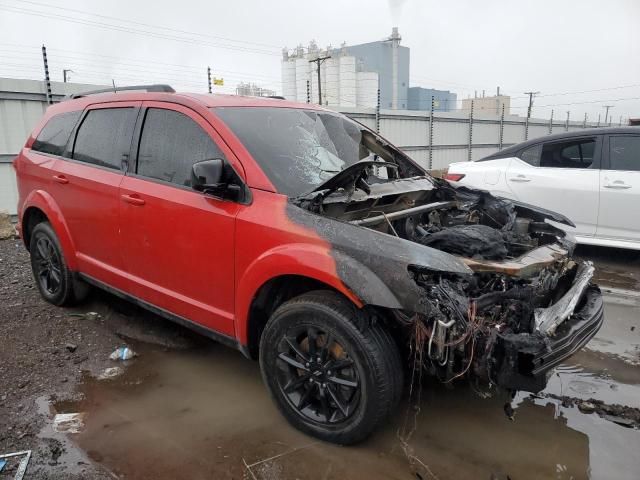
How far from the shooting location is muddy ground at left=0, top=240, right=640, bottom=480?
2.53 meters

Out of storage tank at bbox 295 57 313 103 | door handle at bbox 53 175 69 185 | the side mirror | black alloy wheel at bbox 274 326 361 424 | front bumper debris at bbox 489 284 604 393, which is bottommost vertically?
black alloy wheel at bbox 274 326 361 424

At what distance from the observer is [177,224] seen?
10.3 ft

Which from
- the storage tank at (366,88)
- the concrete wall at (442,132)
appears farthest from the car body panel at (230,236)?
the storage tank at (366,88)

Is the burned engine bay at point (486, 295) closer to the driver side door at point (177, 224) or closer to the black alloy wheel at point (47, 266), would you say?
the driver side door at point (177, 224)

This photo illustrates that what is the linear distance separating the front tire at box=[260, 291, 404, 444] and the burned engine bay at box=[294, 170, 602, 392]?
0.19 meters

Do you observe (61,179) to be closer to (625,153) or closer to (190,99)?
(190,99)

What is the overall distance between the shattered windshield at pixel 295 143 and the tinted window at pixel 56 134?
1.81 meters

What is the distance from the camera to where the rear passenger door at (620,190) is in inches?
217

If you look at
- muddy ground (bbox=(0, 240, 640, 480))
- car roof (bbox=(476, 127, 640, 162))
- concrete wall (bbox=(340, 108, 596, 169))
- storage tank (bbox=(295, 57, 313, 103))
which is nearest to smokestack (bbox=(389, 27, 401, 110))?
storage tank (bbox=(295, 57, 313, 103))

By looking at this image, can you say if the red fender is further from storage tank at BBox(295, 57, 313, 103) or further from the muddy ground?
storage tank at BBox(295, 57, 313, 103)

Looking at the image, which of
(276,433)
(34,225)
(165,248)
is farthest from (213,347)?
(34,225)

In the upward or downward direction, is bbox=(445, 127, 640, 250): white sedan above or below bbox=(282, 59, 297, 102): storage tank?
below

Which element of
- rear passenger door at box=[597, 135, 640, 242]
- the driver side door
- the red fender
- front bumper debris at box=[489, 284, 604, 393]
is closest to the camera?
front bumper debris at box=[489, 284, 604, 393]

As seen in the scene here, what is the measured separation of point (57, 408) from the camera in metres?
3.08
